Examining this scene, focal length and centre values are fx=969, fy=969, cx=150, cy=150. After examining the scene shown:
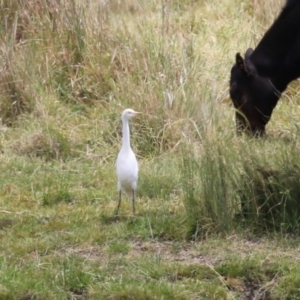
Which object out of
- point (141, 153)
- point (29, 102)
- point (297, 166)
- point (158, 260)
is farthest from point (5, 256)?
point (29, 102)

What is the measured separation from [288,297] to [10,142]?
4028 millimetres

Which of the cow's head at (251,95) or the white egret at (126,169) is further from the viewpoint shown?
the cow's head at (251,95)

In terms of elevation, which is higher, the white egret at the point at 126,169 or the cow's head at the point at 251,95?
the white egret at the point at 126,169

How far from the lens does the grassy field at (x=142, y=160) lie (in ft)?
18.5

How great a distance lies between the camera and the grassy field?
5.65 m

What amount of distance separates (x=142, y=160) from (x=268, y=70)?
64.8 inches

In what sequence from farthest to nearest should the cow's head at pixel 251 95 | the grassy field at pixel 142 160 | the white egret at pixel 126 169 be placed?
the cow's head at pixel 251 95 < the white egret at pixel 126 169 < the grassy field at pixel 142 160

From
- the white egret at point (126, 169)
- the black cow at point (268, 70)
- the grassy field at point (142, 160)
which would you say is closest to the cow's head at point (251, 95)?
the black cow at point (268, 70)

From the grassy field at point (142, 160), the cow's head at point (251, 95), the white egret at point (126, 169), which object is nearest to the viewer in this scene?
the grassy field at point (142, 160)

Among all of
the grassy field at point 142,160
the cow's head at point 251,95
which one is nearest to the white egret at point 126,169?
the grassy field at point 142,160

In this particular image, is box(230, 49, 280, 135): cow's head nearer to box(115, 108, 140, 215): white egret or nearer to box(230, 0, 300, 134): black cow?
box(230, 0, 300, 134): black cow

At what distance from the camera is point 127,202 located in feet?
23.5

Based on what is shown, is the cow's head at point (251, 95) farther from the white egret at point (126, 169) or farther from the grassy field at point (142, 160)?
the white egret at point (126, 169)

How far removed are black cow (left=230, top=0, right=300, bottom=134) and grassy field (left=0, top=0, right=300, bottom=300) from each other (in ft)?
0.77
